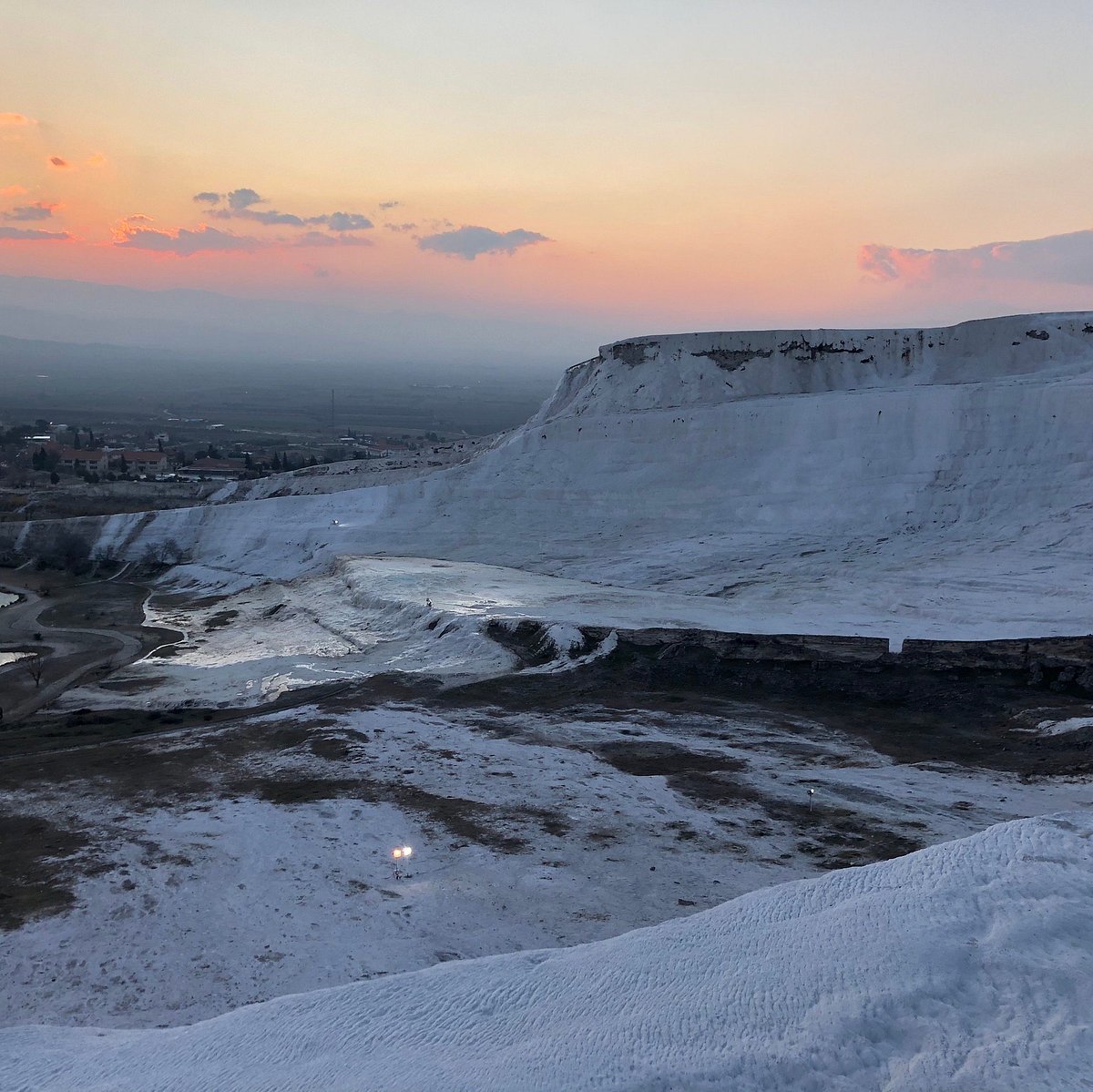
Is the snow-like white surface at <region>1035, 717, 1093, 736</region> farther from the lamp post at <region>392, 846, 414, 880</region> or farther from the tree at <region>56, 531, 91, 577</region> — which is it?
the tree at <region>56, 531, 91, 577</region>

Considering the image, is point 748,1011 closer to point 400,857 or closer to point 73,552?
point 400,857

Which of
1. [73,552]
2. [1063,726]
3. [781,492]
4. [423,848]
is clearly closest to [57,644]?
[73,552]

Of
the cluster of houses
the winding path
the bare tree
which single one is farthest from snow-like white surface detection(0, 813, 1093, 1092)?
the cluster of houses

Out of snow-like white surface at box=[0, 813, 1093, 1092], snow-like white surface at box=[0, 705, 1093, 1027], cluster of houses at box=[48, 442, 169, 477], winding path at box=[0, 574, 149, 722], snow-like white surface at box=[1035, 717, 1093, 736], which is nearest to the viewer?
snow-like white surface at box=[0, 813, 1093, 1092]

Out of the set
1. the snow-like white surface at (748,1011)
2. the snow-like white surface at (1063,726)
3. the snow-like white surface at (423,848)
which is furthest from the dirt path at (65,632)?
the snow-like white surface at (1063,726)

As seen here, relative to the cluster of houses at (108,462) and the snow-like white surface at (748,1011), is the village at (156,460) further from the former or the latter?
the snow-like white surface at (748,1011)
